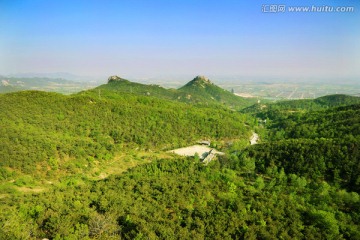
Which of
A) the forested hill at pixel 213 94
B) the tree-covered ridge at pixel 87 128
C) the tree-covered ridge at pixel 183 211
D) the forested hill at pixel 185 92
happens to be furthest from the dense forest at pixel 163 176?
the forested hill at pixel 213 94

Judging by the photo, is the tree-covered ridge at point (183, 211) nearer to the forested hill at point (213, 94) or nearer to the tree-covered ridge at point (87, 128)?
the tree-covered ridge at point (87, 128)

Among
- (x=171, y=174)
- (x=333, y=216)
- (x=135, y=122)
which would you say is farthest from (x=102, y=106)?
(x=333, y=216)

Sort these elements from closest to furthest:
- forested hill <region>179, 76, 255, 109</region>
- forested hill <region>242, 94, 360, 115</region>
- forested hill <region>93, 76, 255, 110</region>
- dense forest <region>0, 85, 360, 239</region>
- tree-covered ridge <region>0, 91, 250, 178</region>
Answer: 1. dense forest <region>0, 85, 360, 239</region>
2. tree-covered ridge <region>0, 91, 250, 178</region>
3. forested hill <region>242, 94, 360, 115</region>
4. forested hill <region>93, 76, 255, 110</region>
5. forested hill <region>179, 76, 255, 109</region>

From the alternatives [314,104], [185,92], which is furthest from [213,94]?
[314,104]

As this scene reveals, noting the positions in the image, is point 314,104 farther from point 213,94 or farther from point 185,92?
point 185,92

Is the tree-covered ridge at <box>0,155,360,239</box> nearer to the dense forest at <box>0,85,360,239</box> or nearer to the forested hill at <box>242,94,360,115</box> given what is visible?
the dense forest at <box>0,85,360,239</box>

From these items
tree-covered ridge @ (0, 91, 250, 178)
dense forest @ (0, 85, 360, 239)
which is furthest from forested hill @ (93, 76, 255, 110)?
dense forest @ (0, 85, 360, 239)
